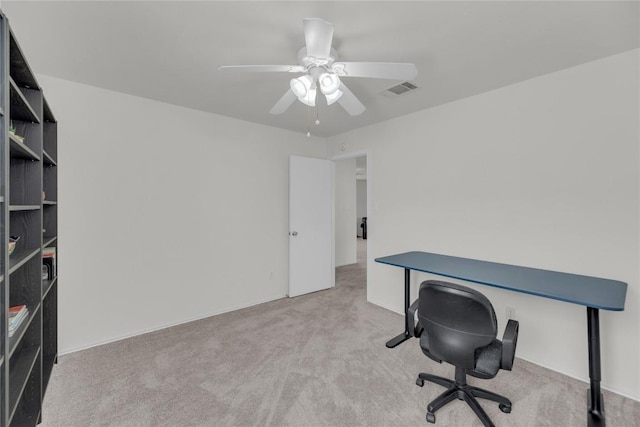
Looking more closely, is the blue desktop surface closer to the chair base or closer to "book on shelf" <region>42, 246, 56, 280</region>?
the chair base

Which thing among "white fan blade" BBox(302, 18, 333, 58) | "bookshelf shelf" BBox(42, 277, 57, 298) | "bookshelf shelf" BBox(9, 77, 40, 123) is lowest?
"bookshelf shelf" BBox(42, 277, 57, 298)

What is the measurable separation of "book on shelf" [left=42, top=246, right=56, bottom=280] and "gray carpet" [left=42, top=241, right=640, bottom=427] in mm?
790

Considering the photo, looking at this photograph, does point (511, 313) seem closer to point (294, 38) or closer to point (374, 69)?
point (374, 69)

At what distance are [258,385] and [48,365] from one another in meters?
1.72

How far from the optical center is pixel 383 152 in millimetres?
3633

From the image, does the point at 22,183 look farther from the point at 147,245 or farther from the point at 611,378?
the point at 611,378

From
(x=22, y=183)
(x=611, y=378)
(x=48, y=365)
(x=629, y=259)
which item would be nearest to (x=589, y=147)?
(x=629, y=259)

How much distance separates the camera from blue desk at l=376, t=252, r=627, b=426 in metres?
1.68

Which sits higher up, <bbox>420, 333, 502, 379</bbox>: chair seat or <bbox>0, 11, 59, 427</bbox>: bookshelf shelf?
<bbox>0, 11, 59, 427</bbox>: bookshelf shelf

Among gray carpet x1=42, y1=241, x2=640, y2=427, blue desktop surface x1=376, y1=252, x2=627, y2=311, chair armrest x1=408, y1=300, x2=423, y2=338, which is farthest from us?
chair armrest x1=408, y1=300, x2=423, y2=338

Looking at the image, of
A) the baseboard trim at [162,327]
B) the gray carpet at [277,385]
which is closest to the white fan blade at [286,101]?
the gray carpet at [277,385]

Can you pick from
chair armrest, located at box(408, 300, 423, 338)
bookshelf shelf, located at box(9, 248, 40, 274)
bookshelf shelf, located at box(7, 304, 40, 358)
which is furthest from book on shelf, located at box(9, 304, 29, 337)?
chair armrest, located at box(408, 300, 423, 338)

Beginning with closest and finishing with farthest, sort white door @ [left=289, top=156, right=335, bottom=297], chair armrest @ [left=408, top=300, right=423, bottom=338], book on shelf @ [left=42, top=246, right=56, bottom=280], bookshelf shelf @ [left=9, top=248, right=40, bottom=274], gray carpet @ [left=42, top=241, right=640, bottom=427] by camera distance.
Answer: bookshelf shelf @ [left=9, top=248, right=40, bottom=274] < gray carpet @ [left=42, top=241, right=640, bottom=427] < chair armrest @ [left=408, top=300, right=423, bottom=338] < book on shelf @ [left=42, top=246, right=56, bottom=280] < white door @ [left=289, top=156, right=335, bottom=297]

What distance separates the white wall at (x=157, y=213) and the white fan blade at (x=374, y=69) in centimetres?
221
